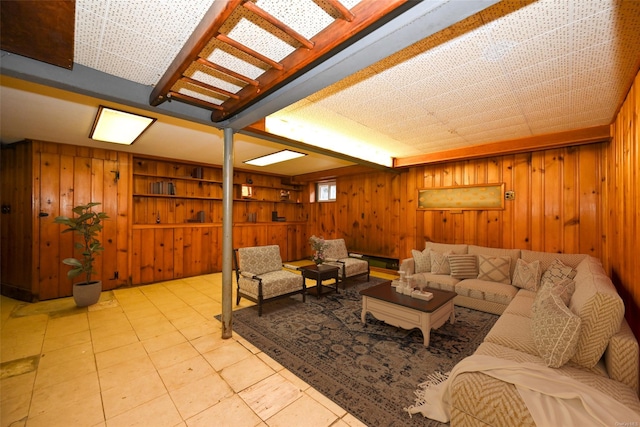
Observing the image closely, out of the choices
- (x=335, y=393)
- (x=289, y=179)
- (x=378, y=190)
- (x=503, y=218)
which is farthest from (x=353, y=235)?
(x=335, y=393)

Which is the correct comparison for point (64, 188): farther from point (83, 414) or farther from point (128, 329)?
point (83, 414)

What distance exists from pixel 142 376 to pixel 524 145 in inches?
210

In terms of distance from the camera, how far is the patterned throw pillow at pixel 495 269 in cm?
365

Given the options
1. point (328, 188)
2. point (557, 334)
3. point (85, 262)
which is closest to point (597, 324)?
point (557, 334)

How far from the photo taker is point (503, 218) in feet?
14.0

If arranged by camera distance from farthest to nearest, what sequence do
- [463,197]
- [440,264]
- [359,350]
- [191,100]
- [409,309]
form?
[463,197] < [440,264] < [409,309] < [359,350] < [191,100]

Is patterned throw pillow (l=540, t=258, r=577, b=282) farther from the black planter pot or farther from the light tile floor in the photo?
the black planter pot

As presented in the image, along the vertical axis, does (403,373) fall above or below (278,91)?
below

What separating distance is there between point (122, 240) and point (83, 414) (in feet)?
12.0

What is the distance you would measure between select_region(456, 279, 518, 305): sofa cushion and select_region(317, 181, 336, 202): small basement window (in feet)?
13.4

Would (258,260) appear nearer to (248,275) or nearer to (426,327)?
(248,275)

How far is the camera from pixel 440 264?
4113 millimetres

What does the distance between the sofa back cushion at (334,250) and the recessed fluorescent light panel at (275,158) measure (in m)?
1.78

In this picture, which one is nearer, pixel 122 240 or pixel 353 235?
pixel 122 240
